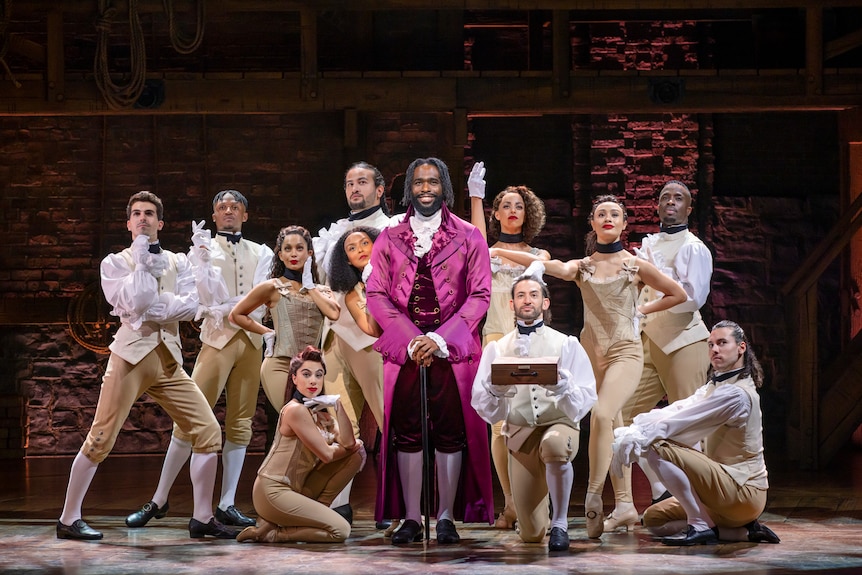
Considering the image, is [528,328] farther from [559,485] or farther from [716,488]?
[716,488]

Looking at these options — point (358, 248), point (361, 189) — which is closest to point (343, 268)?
point (358, 248)

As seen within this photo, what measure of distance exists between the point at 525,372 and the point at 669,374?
4.64ft

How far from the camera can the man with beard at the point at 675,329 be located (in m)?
6.43

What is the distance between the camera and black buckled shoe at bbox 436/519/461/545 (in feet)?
18.2

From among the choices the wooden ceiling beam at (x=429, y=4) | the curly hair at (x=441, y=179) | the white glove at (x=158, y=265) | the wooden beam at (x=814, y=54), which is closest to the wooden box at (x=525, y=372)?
the curly hair at (x=441, y=179)

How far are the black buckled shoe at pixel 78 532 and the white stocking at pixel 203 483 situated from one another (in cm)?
48

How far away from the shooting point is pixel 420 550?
5.37 metres

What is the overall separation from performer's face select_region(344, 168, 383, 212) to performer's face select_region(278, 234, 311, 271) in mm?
407

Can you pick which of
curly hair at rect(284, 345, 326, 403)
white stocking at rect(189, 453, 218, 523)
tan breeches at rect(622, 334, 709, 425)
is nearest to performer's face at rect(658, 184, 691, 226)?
tan breeches at rect(622, 334, 709, 425)

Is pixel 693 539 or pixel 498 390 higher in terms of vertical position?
pixel 498 390

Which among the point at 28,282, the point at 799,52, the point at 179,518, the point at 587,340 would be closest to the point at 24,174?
the point at 28,282

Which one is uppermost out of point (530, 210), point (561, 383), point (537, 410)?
point (530, 210)

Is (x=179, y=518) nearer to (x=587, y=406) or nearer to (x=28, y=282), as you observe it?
(x=587, y=406)

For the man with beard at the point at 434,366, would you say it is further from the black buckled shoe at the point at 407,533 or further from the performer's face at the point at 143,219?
the performer's face at the point at 143,219
